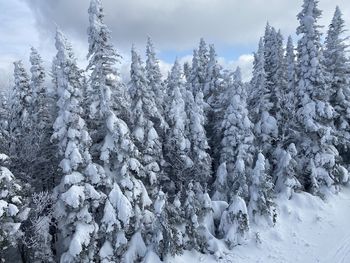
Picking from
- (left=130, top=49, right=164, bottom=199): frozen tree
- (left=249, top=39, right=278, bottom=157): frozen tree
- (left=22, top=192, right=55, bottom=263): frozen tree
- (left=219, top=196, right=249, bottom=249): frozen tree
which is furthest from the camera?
(left=249, top=39, right=278, bottom=157): frozen tree

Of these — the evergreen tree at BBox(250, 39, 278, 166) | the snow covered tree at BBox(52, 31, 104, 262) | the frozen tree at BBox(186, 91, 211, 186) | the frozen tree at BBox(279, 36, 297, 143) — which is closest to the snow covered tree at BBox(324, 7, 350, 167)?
the frozen tree at BBox(279, 36, 297, 143)

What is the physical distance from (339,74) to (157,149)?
2102 centimetres

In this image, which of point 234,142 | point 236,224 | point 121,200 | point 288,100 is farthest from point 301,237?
point 121,200

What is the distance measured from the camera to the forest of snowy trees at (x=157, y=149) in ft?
71.6

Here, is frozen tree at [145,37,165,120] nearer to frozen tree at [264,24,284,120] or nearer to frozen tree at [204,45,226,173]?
frozen tree at [204,45,226,173]

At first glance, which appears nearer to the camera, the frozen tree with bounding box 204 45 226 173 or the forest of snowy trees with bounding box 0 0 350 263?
the forest of snowy trees with bounding box 0 0 350 263

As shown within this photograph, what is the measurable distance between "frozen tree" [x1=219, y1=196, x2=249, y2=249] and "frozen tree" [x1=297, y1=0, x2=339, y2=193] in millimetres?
9468

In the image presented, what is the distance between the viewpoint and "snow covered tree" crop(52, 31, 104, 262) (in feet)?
69.3

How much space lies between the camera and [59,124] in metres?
22.0

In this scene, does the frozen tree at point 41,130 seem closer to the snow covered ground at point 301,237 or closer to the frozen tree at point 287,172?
the snow covered ground at point 301,237

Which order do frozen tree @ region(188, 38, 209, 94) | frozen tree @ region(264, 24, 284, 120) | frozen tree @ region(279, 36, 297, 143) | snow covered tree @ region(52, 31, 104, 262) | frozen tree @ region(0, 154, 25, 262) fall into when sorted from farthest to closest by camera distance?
frozen tree @ region(188, 38, 209, 94), frozen tree @ region(264, 24, 284, 120), frozen tree @ region(279, 36, 297, 143), snow covered tree @ region(52, 31, 104, 262), frozen tree @ region(0, 154, 25, 262)

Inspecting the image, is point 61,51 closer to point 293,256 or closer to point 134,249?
point 134,249

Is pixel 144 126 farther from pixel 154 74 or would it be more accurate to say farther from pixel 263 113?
pixel 263 113

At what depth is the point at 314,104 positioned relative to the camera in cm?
3212
